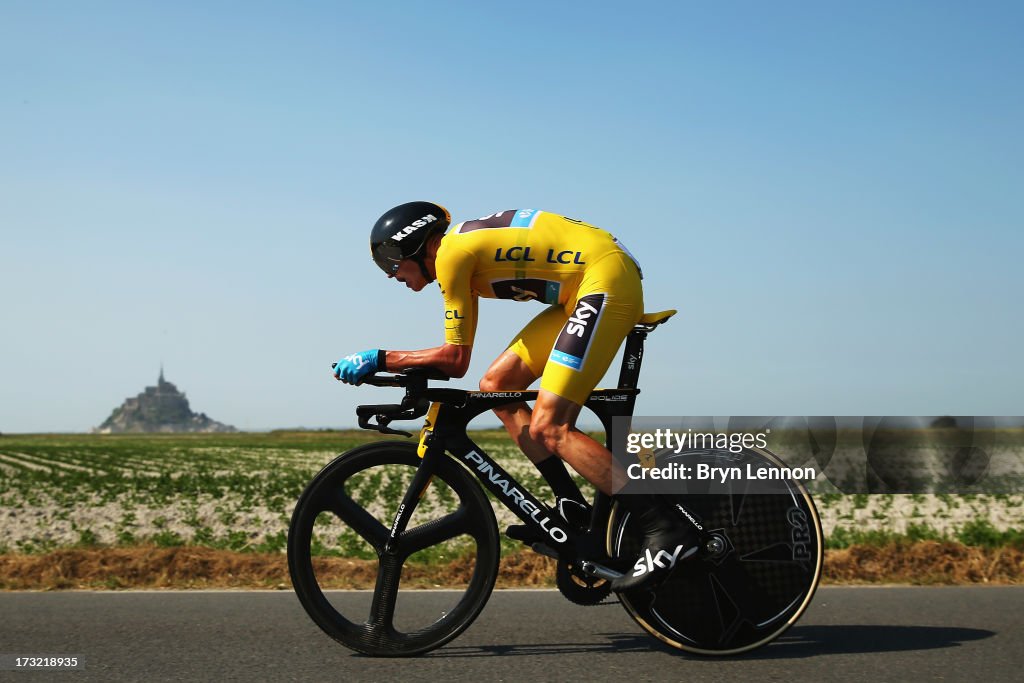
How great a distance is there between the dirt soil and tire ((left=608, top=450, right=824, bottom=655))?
225 centimetres

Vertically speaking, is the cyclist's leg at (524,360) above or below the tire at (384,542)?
above

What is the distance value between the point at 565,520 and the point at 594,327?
34.2 inches

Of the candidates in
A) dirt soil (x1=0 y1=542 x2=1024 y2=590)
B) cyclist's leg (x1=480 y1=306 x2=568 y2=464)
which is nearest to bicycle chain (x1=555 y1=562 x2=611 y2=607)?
cyclist's leg (x1=480 y1=306 x2=568 y2=464)

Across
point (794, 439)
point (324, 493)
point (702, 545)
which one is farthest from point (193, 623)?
point (794, 439)

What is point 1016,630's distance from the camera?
14.0 feet

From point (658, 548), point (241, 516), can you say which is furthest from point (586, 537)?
point (241, 516)

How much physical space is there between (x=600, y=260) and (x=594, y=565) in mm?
1308

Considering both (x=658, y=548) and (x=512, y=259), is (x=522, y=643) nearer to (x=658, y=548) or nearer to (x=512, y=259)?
(x=658, y=548)

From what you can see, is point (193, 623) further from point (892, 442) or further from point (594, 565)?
point (892, 442)

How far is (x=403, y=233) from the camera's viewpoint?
4.04 metres

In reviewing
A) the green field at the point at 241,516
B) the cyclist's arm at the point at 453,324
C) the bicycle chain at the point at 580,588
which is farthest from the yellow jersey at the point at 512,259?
the green field at the point at 241,516

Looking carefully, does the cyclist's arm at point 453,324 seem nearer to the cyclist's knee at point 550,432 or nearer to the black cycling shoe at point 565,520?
the cyclist's knee at point 550,432

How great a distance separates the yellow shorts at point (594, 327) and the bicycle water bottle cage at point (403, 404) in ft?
1.70

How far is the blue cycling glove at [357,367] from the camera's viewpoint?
3949 mm
